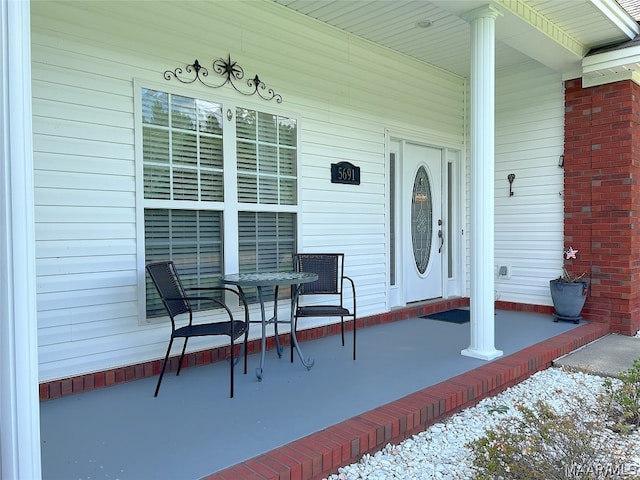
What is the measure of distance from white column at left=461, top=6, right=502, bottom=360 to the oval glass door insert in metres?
1.86

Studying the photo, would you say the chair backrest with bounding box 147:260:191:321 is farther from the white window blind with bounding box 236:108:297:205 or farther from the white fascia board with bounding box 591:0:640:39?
the white fascia board with bounding box 591:0:640:39

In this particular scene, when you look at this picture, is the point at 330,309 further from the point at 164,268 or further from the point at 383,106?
the point at 383,106

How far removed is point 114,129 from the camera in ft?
10.1

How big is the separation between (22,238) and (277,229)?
2766 mm

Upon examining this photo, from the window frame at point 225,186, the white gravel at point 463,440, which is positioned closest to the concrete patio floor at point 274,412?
the white gravel at point 463,440

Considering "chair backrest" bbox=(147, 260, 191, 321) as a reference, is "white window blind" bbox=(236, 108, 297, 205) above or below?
above

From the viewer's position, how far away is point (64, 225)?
2867 millimetres

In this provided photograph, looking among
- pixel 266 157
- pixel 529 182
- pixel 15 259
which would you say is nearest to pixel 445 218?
pixel 529 182

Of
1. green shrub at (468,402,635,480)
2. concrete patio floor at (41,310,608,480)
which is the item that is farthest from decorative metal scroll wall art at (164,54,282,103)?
green shrub at (468,402,635,480)

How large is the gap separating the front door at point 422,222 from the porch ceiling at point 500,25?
1.22m

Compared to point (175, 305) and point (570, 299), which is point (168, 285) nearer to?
point (175, 305)

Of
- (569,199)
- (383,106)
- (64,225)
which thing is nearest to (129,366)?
(64,225)

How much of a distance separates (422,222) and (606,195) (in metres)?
2.01

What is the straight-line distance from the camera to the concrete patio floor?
6.73 ft
